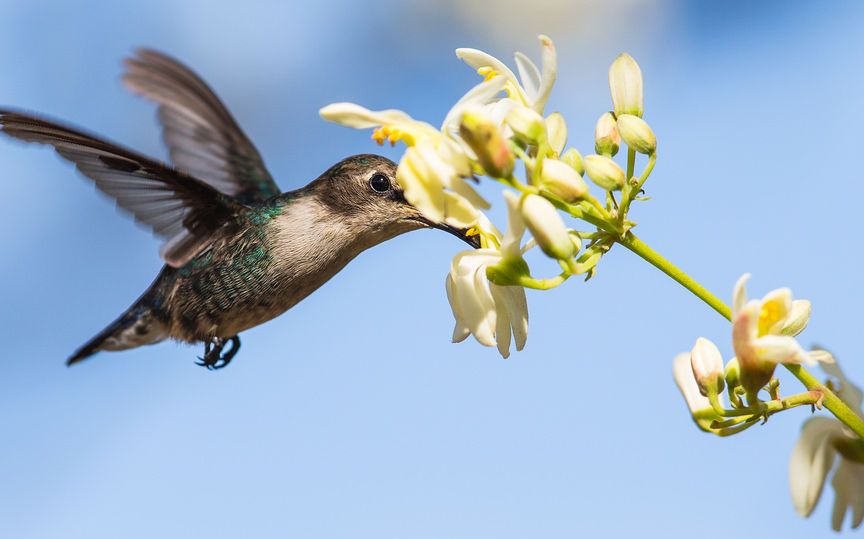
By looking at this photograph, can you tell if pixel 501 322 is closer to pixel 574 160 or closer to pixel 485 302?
pixel 485 302

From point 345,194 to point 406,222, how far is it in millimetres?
173

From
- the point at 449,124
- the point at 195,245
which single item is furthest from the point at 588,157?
the point at 195,245

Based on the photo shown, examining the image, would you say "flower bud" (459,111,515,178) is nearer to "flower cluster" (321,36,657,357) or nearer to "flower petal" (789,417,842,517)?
"flower cluster" (321,36,657,357)

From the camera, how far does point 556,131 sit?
1168 mm

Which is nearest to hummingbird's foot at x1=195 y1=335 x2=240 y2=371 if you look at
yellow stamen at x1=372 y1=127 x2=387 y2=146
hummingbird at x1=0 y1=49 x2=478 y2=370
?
hummingbird at x1=0 y1=49 x2=478 y2=370

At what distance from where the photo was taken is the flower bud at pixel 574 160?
3.81ft

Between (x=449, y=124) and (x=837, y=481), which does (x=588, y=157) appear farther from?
(x=837, y=481)

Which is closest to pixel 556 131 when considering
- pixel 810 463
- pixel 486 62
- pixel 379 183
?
pixel 486 62

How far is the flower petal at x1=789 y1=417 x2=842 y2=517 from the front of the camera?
98cm

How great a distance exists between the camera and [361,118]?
1149 mm

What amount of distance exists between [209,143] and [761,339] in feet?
7.45

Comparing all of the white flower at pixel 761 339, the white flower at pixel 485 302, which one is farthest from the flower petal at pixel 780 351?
the white flower at pixel 485 302

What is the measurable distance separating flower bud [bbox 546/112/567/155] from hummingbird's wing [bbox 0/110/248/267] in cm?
115

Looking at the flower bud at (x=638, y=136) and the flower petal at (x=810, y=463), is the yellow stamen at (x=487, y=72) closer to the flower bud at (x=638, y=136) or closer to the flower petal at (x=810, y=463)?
the flower bud at (x=638, y=136)
